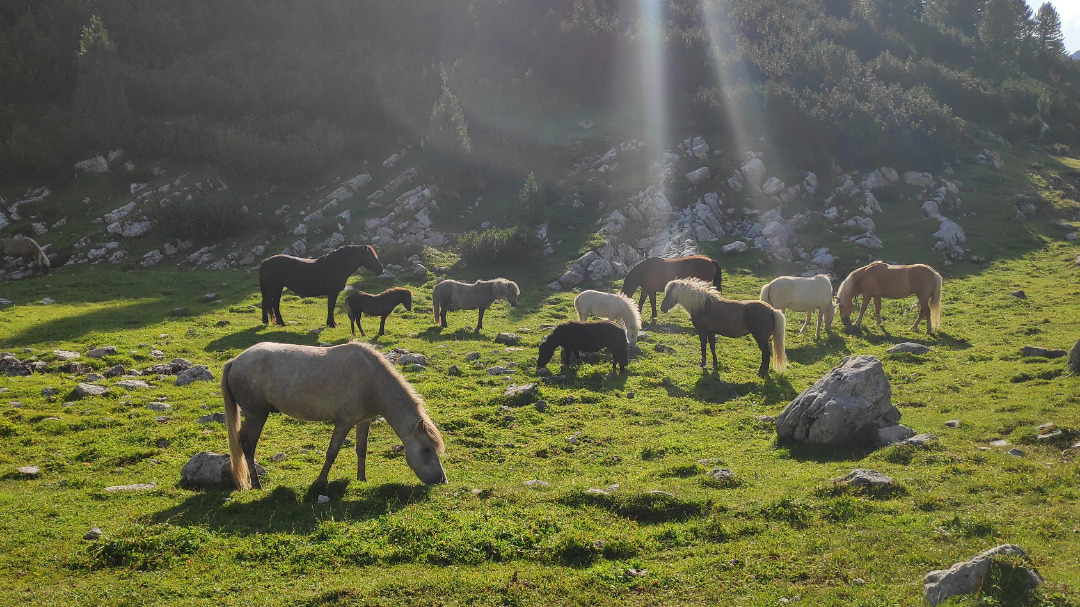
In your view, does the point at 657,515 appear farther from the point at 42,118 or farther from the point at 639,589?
the point at 42,118

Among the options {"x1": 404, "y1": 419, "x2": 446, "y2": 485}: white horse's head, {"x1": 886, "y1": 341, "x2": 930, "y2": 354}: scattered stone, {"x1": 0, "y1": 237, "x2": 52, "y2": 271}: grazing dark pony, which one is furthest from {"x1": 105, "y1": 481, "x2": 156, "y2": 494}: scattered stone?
{"x1": 0, "y1": 237, "x2": 52, "y2": 271}: grazing dark pony

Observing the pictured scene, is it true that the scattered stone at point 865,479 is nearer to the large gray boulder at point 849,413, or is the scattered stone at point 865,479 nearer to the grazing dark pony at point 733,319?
the large gray boulder at point 849,413

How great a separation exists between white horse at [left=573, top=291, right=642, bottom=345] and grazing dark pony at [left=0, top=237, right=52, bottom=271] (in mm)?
26018

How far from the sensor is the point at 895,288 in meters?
22.1

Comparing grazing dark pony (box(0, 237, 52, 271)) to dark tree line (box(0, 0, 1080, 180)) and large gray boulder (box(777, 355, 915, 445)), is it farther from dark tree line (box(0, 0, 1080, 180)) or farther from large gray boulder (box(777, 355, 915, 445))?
large gray boulder (box(777, 355, 915, 445))

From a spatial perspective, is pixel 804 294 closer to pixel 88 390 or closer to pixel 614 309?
pixel 614 309

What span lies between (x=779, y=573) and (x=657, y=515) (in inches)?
79.5

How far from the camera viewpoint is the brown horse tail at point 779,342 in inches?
662

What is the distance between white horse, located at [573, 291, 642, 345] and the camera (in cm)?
1988

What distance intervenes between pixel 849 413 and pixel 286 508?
9.27 metres

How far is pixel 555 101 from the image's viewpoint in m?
50.6

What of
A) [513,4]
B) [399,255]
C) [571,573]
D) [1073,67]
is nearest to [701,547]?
[571,573]

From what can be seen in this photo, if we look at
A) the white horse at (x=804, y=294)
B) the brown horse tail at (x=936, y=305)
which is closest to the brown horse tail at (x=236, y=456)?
the white horse at (x=804, y=294)

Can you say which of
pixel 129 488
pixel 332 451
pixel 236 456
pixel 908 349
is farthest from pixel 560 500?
pixel 908 349
